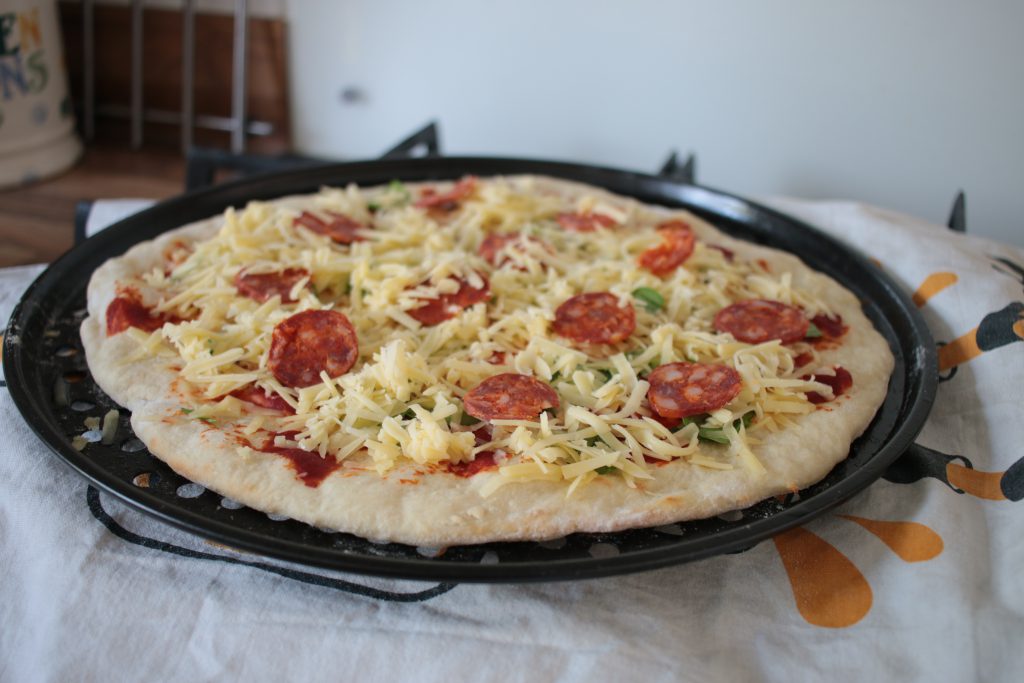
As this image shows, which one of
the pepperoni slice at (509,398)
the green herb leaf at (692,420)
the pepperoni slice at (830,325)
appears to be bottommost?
the pepperoni slice at (509,398)

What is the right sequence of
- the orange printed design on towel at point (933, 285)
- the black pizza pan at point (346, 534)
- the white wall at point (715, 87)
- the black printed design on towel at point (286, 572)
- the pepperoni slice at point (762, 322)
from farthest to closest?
the white wall at point (715, 87)
the orange printed design on towel at point (933, 285)
the pepperoni slice at point (762, 322)
the black printed design on towel at point (286, 572)
the black pizza pan at point (346, 534)

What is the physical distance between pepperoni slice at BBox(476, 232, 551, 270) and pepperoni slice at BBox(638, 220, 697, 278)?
1.05 ft

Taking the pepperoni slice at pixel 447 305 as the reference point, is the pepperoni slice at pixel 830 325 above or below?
above

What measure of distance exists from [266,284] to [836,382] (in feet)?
5.22

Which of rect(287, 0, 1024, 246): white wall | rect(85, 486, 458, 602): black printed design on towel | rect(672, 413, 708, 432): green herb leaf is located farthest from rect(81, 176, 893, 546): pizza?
A: rect(287, 0, 1024, 246): white wall

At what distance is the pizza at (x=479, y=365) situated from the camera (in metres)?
1.85

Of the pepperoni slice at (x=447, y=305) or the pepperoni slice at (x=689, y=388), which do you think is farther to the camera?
the pepperoni slice at (x=447, y=305)

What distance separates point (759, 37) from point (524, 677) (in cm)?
328

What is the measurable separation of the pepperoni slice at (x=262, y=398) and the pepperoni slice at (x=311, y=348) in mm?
51

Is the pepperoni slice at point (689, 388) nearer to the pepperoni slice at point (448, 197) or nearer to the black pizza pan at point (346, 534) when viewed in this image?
the black pizza pan at point (346, 534)

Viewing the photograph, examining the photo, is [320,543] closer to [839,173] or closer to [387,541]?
[387,541]

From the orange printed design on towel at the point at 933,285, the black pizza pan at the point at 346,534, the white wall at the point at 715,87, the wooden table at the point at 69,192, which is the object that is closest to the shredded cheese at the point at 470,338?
the black pizza pan at the point at 346,534

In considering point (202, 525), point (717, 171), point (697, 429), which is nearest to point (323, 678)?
point (202, 525)

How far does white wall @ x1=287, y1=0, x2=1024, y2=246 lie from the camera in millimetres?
3789
